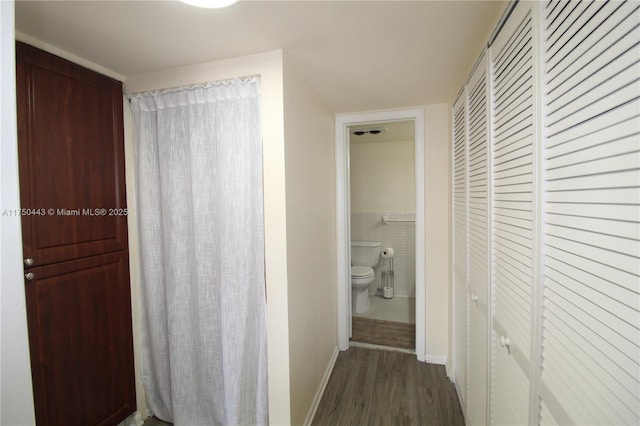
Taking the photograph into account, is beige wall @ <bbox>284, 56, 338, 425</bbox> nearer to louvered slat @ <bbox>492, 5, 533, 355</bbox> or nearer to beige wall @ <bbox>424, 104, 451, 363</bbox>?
beige wall @ <bbox>424, 104, 451, 363</bbox>

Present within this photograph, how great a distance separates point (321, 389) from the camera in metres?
2.00

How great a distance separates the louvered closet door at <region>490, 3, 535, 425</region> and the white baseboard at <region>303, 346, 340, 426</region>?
3.55 feet

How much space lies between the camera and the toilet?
326 centimetres

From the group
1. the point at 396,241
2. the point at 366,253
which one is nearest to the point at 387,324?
the point at 366,253

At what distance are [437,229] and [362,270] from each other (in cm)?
135

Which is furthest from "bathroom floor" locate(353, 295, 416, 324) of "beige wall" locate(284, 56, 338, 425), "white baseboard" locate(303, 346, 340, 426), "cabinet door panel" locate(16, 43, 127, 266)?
"cabinet door panel" locate(16, 43, 127, 266)

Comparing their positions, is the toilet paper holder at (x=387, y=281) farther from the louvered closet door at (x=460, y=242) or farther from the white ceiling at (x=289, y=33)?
the white ceiling at (x=289, y=33)

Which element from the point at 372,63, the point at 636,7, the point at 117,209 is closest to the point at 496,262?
the point at 636,7

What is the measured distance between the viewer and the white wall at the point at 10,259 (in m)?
0.49

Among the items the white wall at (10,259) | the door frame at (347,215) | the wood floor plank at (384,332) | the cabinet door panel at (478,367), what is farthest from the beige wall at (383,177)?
the white wall at (10,259)

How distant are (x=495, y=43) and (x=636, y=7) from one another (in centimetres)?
75

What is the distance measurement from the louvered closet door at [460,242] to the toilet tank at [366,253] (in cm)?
168

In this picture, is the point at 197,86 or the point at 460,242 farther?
the point at 460,242

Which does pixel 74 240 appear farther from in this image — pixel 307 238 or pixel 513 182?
pixel 513 182
